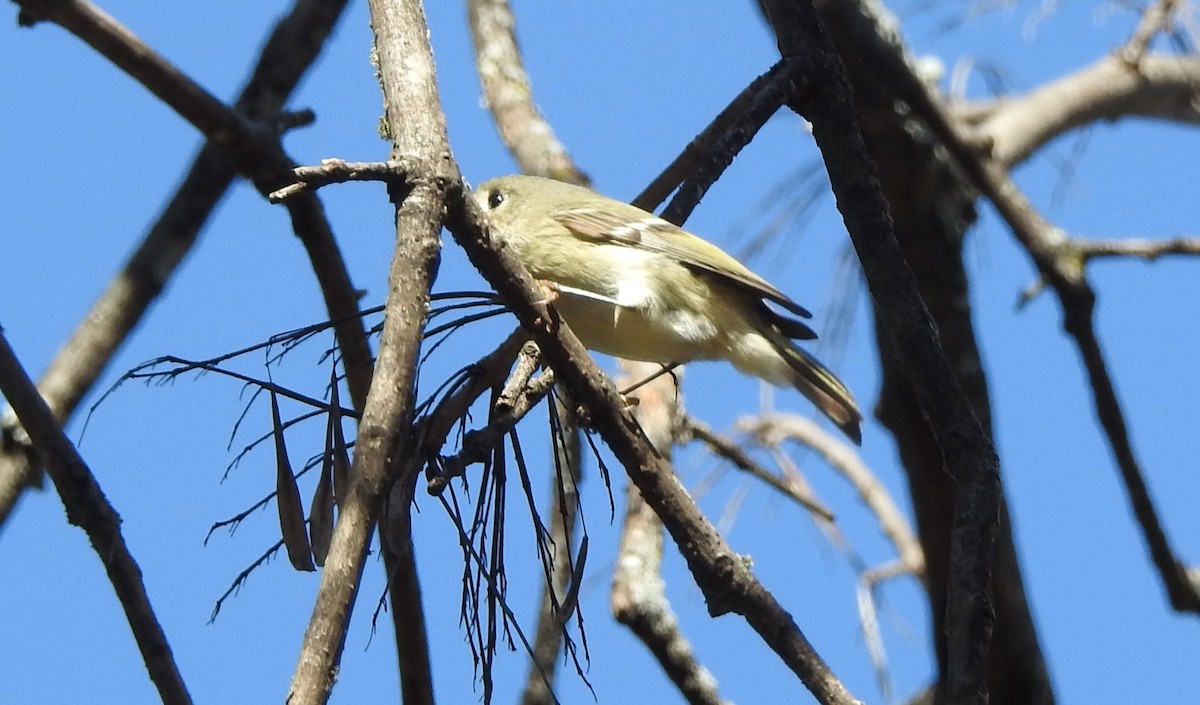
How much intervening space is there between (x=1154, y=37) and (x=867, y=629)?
75.3 inches

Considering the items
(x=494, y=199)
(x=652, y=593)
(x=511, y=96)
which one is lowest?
(x=652, y=593)

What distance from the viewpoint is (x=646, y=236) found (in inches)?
126

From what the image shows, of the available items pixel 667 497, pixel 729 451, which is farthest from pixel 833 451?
pixel 667 497

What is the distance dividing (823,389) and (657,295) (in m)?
0.43

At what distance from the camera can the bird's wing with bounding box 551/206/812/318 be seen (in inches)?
126

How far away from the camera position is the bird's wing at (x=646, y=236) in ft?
10.5

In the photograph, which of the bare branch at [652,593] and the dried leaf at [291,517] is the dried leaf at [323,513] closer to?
the dried leaf at [291,517]

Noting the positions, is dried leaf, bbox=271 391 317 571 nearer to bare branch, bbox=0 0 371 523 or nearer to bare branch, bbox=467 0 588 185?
bare branch, bbox=0 0 371 523

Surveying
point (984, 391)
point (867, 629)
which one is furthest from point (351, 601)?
point (867, 629)

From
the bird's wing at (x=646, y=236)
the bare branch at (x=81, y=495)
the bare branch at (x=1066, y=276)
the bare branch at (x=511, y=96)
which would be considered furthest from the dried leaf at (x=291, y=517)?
the bare branch at (x=511, y=96)

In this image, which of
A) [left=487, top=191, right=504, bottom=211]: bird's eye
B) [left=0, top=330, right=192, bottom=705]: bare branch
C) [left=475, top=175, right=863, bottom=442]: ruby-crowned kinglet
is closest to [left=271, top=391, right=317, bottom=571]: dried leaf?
[left=0, top=330, right=192, bottom=705]: bare branch

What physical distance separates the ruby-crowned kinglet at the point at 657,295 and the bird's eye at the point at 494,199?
0.14m

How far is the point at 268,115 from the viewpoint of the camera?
3.67 m

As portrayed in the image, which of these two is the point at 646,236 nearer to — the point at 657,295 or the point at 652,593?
the point at 657,295
